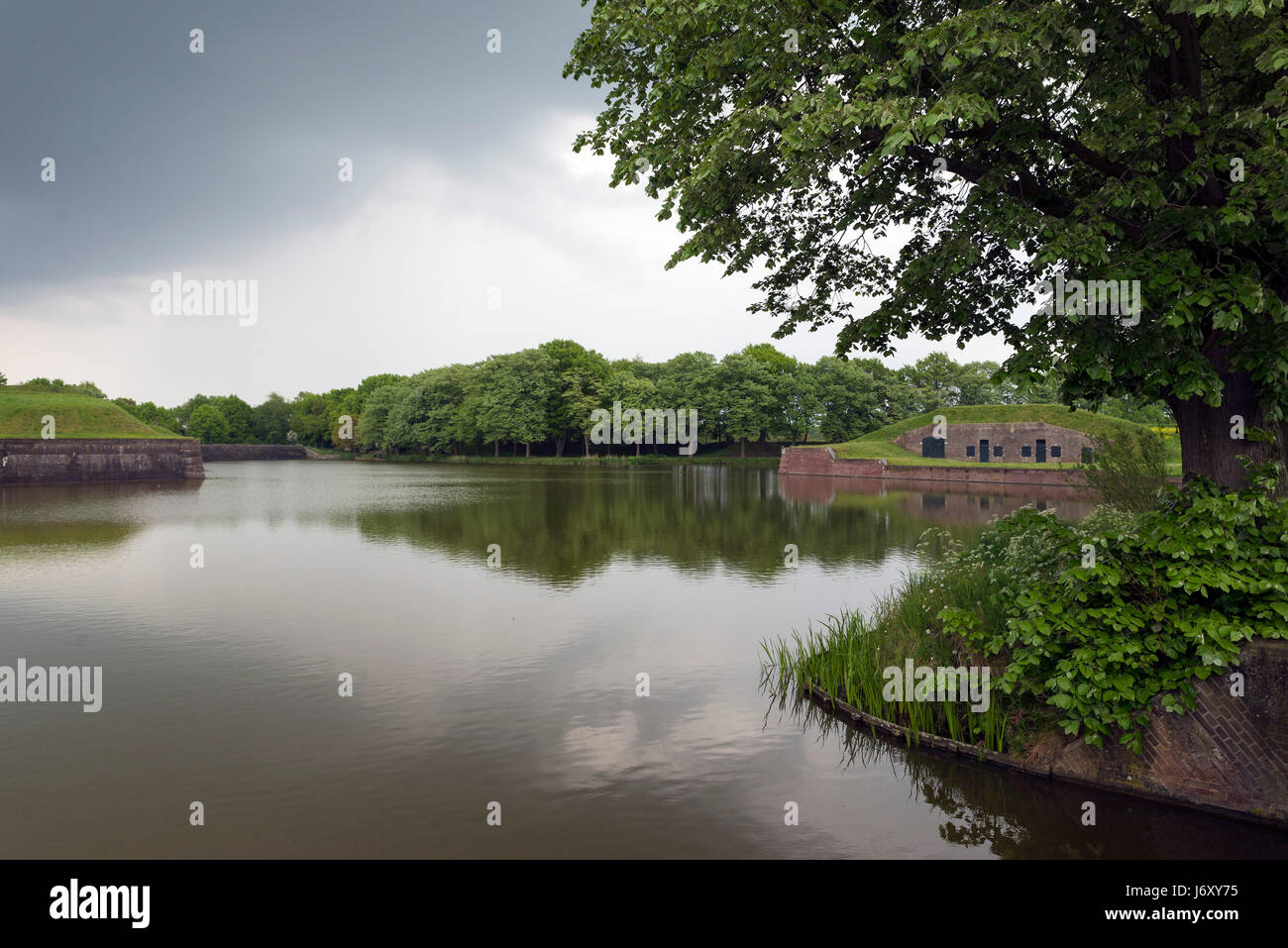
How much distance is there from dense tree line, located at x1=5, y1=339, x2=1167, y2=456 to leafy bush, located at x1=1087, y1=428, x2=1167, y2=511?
72828 mm

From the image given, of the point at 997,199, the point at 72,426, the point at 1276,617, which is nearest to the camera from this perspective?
the point at 1276,617

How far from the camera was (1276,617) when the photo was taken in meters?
7.56

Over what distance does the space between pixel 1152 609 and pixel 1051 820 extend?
8.06 ft

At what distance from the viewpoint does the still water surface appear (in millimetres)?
7480

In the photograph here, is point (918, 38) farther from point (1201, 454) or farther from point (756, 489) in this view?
point (756, 489)

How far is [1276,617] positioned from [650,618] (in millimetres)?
10693

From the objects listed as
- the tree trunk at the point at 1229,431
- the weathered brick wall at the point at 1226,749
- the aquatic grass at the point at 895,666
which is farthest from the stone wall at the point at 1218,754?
the tree trunk at the point at 1229,431

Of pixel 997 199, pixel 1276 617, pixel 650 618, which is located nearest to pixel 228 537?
pixel 650 618

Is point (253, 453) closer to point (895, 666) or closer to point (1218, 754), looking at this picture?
point (895, 666)

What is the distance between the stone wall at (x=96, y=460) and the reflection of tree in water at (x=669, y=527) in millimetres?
35134

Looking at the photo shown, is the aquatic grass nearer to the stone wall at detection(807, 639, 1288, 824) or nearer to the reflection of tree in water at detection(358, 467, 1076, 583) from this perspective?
the stone wall at detection(807, 639, 1288, 824)

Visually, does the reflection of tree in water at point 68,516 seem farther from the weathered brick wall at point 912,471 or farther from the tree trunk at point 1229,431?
the weathered brick wall at point 912,471

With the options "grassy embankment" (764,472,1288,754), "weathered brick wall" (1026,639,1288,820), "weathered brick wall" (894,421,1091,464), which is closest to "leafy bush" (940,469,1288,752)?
"grassy embankment" (764,472,1288,754)

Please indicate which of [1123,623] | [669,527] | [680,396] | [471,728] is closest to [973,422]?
[680,396]
